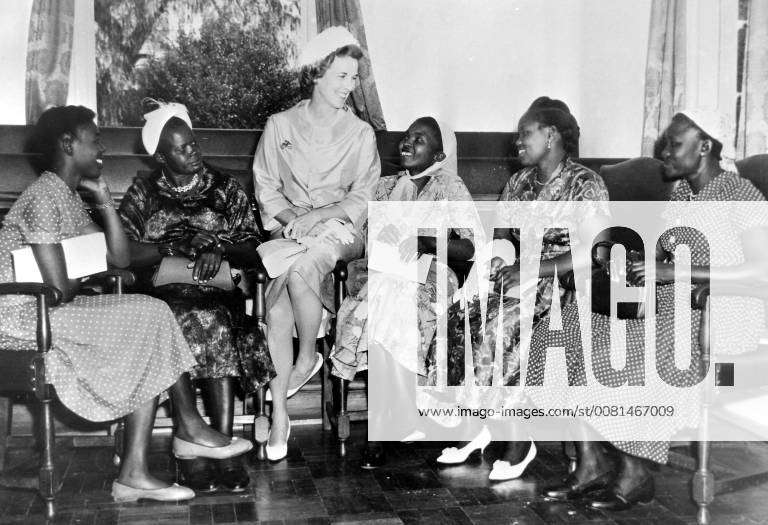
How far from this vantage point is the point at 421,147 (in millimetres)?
3723

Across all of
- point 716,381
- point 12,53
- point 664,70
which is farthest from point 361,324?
point 12,53

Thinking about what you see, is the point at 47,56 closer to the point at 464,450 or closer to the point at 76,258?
the point at 76,258

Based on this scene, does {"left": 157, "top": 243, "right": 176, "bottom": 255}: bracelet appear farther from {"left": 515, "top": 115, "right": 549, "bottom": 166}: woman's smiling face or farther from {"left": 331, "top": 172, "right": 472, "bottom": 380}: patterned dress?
{"left": 515, "top": 115, "right": 549, "bottom": 166}: woman's smiling face

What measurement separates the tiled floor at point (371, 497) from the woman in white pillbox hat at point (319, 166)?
0.60 m

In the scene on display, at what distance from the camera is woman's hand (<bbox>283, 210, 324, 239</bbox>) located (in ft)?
12.2

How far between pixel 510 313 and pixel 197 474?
1458mm

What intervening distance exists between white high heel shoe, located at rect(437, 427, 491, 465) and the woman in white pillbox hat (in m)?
0.75

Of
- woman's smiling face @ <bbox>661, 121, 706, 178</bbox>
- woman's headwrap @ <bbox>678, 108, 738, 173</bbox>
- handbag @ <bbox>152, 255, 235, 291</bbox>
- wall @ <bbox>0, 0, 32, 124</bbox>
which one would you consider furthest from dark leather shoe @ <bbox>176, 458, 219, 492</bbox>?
wall @ <bbox>0, 0, 32, 124</bbox>

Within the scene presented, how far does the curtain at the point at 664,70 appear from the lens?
4918 millimetres

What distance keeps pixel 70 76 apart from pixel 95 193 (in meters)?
2.39

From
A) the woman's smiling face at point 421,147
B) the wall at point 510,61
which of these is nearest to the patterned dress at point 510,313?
the woman's smiling face at point 421,147

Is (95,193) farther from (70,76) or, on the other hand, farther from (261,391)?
(70,76)

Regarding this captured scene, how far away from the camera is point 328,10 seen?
Result: 17.7ft

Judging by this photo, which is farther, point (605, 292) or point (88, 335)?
point (605, 292)
